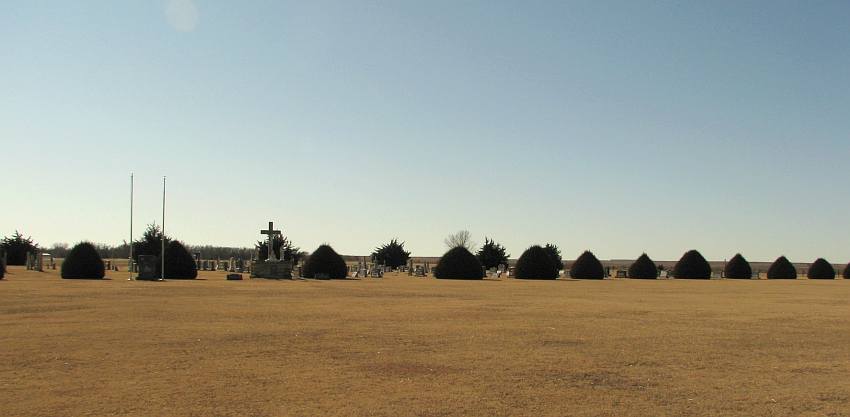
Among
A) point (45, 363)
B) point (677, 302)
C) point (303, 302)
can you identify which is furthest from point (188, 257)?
point (45, 363)

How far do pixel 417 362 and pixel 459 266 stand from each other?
3927 centimetres

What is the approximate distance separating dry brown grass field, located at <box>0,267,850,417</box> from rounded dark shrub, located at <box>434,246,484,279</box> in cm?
2963

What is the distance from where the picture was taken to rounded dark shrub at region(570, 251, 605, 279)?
56250 millimetres

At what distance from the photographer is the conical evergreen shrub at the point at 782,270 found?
204 feet

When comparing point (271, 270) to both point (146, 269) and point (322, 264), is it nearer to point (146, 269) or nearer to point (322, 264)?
point (322, 264)

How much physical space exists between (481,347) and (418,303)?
11089 millimetres

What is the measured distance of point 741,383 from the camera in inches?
383

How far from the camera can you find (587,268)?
56.2m

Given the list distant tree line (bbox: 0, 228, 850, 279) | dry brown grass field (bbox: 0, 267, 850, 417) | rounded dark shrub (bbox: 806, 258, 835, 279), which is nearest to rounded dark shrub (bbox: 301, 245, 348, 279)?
distant tree line (bbox: 0, 228, 850, 279)

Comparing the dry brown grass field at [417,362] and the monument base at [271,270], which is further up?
the monument base at [271,270]

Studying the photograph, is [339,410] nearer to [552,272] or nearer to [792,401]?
[792,401]

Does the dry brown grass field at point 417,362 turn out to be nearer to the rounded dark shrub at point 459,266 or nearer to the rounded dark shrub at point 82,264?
the rounded dark shrub at point 82,264

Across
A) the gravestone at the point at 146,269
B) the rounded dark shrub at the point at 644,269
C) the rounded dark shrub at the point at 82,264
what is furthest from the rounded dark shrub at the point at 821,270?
the rounded dark shrub at the point at 82,264

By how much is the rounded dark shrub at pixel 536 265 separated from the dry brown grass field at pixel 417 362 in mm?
31808
